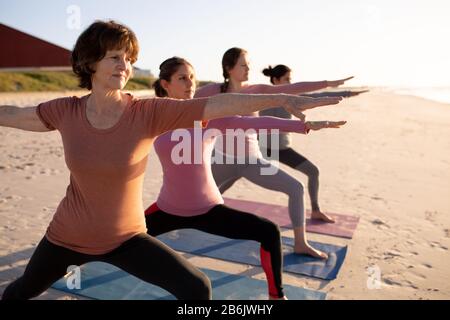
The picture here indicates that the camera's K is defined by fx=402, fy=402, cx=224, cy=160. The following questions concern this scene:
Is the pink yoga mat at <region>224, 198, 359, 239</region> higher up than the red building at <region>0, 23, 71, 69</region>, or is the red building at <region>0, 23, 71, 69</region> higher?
the red building at <region>0, 23, 71, 69</region>

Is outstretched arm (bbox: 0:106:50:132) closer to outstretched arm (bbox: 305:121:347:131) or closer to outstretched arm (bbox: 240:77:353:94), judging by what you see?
outstretched arm (bbox: 305:121:347:131)

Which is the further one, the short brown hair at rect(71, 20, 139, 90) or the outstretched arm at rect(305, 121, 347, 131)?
the outstretched arm at rect(305, 121, 347, 131)

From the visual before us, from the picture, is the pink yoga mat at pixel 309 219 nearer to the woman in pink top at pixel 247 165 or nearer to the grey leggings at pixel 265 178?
the woman in pink top at pixel 247 165

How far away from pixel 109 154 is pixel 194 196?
1.14m

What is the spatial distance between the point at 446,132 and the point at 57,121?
17177 mm

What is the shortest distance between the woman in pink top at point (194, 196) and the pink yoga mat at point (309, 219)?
90.5 inches

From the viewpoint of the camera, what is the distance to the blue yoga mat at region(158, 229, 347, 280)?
4.22m

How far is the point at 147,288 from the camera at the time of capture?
374cm

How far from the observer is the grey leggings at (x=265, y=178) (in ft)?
13.5

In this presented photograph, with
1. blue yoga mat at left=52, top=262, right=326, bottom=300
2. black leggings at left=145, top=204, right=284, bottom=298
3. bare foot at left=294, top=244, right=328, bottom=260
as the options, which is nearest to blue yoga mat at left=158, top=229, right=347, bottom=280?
bare foot at left=294, top=244, right=328, bottom=260

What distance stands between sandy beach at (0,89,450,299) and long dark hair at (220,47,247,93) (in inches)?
77.0

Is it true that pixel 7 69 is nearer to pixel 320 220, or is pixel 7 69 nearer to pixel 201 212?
pixel 201 212

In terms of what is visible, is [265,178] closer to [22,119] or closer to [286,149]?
[286,149]

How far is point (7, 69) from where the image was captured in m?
3.77
